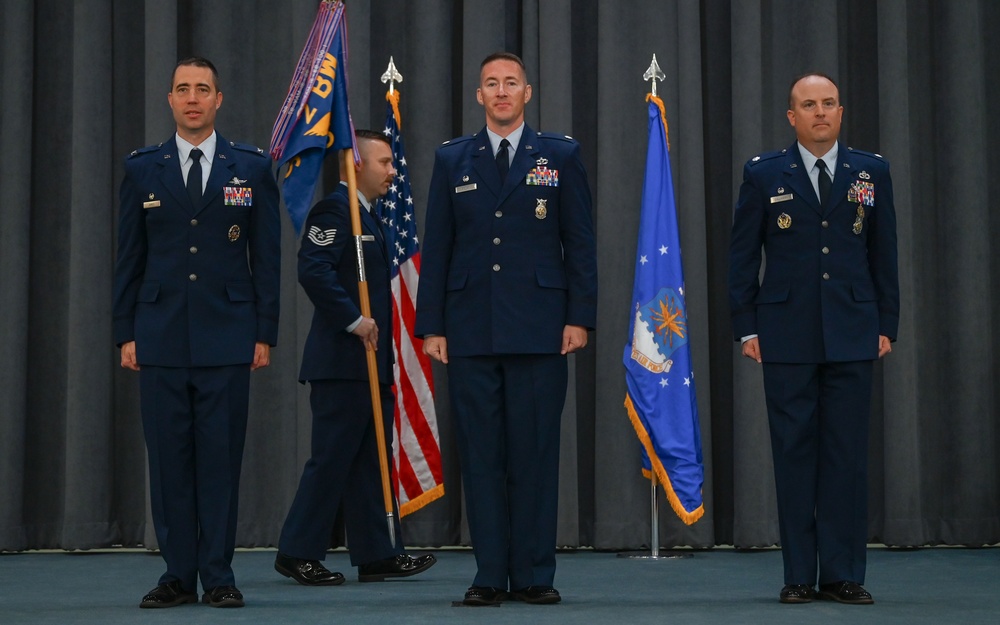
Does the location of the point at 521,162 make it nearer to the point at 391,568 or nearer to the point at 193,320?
the point at 193,320

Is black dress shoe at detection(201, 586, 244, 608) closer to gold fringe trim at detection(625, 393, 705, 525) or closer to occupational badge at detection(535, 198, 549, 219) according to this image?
occupational badge at detection(535, 198, 549, 219)

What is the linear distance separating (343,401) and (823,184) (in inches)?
72.9

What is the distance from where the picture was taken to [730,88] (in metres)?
5.75

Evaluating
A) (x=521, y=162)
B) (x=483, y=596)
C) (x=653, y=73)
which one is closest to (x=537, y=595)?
(x=483, y=596)

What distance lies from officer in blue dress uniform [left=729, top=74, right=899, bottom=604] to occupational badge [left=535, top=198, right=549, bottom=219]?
640 millimetres

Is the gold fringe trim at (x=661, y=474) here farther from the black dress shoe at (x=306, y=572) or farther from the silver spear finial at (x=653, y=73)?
the black dress shoe at (x=306, y=572)

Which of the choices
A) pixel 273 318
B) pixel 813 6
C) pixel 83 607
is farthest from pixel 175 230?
pixel 813 6

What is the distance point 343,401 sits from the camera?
4.16 metres

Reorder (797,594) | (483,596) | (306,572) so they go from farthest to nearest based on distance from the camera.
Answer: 1. (306,572)
2. (797,594)
3. (483,596)

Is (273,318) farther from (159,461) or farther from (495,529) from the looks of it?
→ (495,529)

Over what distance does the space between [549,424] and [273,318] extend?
0.94 meters

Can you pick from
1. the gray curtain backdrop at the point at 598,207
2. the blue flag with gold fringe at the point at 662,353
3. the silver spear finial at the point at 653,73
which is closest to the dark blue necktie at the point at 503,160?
the blue flag with gold fringe at the point at 662,353

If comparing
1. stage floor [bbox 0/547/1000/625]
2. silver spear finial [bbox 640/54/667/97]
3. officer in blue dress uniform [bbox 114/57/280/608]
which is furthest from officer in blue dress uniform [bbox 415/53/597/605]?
silver spear finial [bbox 640/54/667/97]

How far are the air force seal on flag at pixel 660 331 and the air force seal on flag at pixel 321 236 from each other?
1.61m
